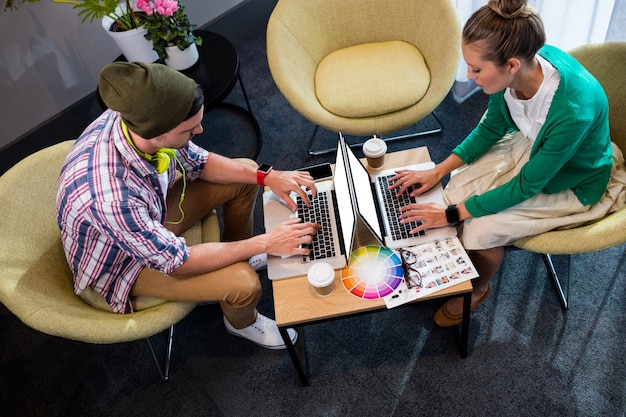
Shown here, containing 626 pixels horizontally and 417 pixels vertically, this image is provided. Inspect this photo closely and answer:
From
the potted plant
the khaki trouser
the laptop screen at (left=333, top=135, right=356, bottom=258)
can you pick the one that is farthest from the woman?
the potted plant

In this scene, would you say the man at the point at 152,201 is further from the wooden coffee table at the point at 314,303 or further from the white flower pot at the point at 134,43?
the white flower pot at the point at 134,43

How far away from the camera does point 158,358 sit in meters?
2.28

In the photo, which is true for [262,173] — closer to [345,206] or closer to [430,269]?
[345,206]

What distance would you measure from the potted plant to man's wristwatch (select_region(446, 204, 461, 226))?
149cm

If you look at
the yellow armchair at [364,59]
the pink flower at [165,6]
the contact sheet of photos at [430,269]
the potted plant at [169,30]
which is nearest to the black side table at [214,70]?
the potted plant at [169,30]

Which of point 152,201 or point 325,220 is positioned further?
point 325,220

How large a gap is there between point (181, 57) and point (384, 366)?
1710 millimetres

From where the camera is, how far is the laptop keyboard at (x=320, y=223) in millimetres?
1798

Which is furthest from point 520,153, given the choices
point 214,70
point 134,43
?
point 134,43

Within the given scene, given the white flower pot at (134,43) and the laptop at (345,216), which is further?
the white flower pot at (134,43)

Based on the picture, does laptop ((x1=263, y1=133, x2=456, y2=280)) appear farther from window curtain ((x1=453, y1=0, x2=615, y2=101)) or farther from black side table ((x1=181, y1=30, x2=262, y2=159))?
window curtain ((x1=453, y1=0, x2=615, y2=101))

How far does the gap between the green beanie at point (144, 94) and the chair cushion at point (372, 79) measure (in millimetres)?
1050

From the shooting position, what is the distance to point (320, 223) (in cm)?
188

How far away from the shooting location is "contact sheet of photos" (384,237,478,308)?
5.42 feet
